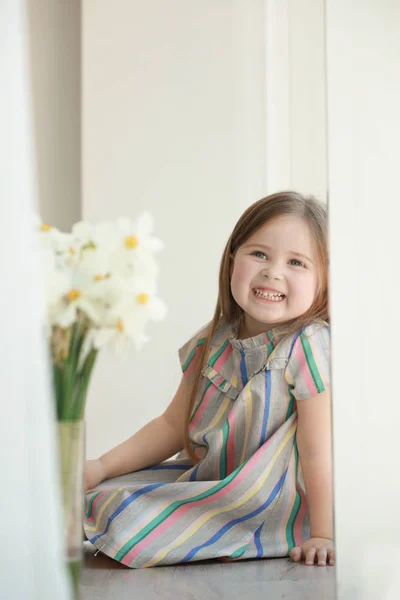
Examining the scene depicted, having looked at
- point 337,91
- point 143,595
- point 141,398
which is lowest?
point 143,595

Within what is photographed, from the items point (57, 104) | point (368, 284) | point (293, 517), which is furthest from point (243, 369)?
point (57, 104)

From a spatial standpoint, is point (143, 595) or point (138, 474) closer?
point (143, 595)

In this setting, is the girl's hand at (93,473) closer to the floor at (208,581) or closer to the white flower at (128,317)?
the floor at (208,581)

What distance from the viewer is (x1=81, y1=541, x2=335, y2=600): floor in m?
0.71

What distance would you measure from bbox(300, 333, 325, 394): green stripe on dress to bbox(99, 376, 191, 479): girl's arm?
0.53 feet

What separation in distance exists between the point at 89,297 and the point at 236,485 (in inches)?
15.7

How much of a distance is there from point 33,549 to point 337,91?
1.50ft

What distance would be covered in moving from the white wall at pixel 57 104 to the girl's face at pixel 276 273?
263 millimetres

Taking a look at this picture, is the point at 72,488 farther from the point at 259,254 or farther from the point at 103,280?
the point at 259,254

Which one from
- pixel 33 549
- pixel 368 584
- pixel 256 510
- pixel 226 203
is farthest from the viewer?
pixel 226 203

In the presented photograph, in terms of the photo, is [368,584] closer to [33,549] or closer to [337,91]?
[33,549]

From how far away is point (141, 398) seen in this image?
872mm

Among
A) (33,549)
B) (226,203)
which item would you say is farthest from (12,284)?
(226,203)

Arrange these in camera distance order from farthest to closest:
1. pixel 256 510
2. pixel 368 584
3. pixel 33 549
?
1. pixel 256 510
2. pixel 368 584
3. pixel 33 549
